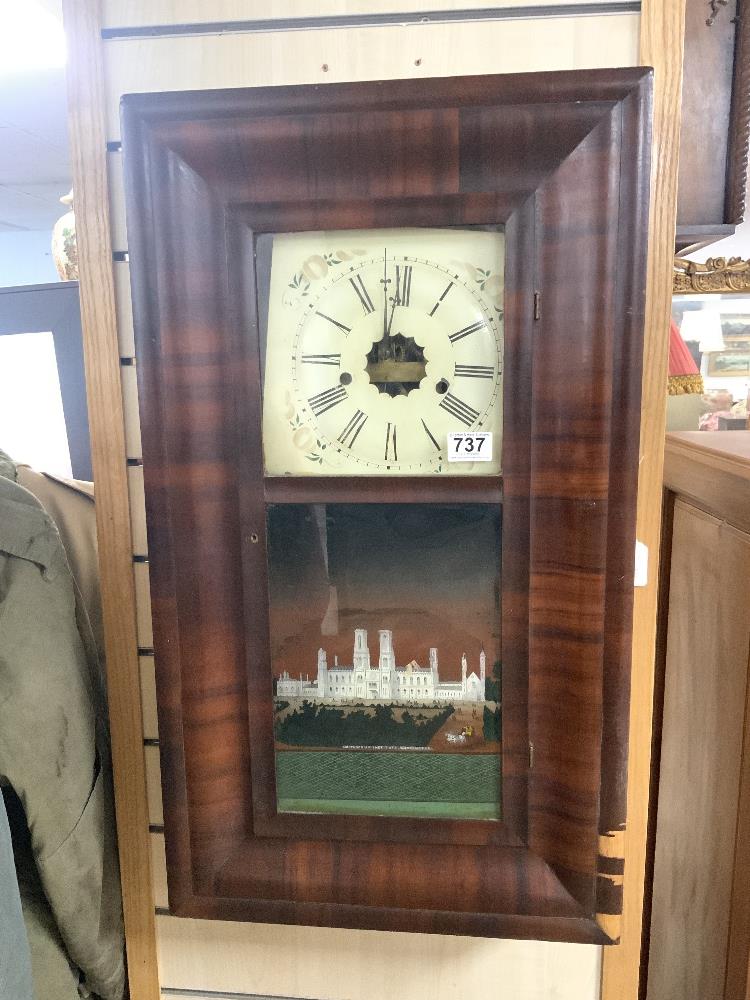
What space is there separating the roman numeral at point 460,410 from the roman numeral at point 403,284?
0.32ft

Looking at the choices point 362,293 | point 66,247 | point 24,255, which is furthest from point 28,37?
point 24,255

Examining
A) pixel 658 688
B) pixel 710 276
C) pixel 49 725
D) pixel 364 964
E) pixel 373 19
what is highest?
pixel 373 19

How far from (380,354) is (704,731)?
2.07ft

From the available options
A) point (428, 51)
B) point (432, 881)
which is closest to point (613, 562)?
point (432, 881)

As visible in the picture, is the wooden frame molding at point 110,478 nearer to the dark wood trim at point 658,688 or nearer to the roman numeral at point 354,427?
the roman numeral at point 354,427

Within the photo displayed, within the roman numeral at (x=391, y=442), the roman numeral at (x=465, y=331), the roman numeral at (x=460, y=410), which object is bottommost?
the roman numeral at (x=391, y=442)

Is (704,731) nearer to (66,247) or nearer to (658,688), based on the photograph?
(658,688)

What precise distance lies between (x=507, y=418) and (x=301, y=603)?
0.27m

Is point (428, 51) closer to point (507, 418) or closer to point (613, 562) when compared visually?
point (507, 418)

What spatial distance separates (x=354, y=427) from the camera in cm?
70

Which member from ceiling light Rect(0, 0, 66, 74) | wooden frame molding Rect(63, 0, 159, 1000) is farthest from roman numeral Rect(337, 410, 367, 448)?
ceiling light Rect(0, 0, 66, 74)

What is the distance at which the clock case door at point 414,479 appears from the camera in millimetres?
628

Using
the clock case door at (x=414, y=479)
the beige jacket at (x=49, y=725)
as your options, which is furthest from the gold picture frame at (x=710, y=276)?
the beige jacket at (x=49, y=725)

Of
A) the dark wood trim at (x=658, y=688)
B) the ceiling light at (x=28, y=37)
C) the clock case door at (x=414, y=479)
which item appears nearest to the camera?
the clock case door at (x=414, y=479)
